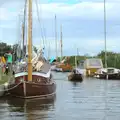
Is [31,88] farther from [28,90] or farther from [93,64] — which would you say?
[93,64]

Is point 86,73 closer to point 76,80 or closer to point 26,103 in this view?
point 76,80

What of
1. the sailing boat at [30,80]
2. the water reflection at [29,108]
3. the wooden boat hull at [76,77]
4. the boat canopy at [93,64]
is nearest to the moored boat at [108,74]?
the wooden boat hull at [76,77]

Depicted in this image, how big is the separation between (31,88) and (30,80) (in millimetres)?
1042

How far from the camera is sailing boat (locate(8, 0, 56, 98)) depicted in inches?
1169

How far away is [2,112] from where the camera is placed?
23234mm

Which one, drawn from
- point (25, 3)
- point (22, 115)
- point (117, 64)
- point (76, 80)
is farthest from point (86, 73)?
point (22, 115)

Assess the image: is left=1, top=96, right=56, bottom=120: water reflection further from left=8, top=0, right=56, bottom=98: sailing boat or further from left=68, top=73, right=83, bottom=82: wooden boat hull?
left=68, top=73, right=83, bottom=82: wooden boat hull

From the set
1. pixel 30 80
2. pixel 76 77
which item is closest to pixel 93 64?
pixel 76 77

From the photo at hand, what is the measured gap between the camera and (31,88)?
29.5 metres

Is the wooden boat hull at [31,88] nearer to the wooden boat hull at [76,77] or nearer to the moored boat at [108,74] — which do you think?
the wooden boat hull at [76,77]

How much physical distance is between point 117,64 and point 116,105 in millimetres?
67705

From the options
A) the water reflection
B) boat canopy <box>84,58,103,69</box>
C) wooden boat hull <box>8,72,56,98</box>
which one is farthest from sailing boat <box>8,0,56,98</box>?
boat canopy <box>84,58,103,69</box>

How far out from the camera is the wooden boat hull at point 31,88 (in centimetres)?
2950

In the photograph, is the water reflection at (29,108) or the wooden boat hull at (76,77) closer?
the water reflection at (29,108)
